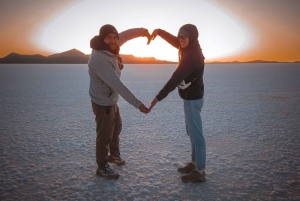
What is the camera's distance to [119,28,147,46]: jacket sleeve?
3494 millimetres

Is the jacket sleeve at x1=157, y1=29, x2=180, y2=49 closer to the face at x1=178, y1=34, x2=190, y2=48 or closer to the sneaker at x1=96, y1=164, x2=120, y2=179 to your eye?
the face at x1=178, y1=34, x2=190, y2=48

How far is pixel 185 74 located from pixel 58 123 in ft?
16.0

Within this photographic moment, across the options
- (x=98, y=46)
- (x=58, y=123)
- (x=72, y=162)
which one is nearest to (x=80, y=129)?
(x=58, y=123)

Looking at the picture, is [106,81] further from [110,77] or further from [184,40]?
[184,40]

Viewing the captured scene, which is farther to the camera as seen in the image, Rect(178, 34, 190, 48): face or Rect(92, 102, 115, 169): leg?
Rect(92, 102, 115, 169): leg

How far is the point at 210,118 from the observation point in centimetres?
683

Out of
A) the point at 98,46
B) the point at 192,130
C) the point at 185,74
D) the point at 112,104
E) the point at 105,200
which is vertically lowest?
the point at 105,200

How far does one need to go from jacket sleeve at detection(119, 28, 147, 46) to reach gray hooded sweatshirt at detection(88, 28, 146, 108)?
68 centimetres

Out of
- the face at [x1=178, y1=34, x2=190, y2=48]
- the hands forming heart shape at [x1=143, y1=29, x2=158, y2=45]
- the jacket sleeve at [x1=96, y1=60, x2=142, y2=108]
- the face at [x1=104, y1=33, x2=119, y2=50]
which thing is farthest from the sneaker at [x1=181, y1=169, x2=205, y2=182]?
the hands forming heart shape at [x1=143, y1=29, x2=158, y2=45]

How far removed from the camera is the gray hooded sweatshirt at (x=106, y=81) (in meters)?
2.77

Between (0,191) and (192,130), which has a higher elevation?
(192,130)

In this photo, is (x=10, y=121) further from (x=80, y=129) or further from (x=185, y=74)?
(x=185, y=74)

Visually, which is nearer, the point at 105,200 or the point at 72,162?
the point at 105,200

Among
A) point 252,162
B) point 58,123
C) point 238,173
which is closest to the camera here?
point 238,173
